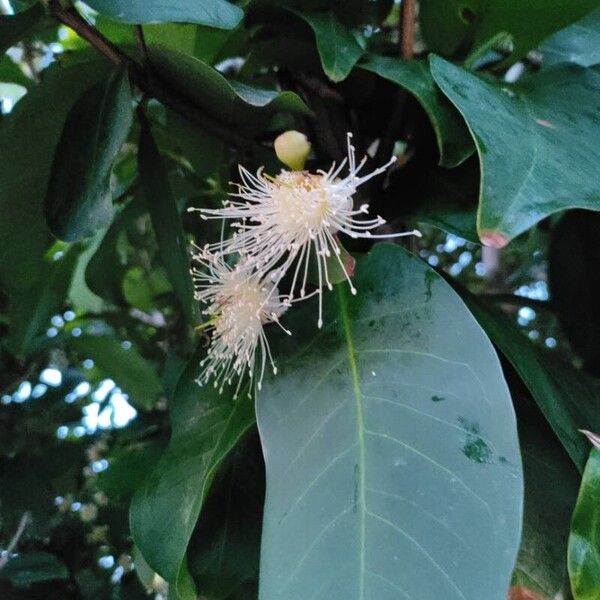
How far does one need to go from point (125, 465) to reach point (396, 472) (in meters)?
0.37

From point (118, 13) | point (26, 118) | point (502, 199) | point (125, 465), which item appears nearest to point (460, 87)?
point (502, 199)

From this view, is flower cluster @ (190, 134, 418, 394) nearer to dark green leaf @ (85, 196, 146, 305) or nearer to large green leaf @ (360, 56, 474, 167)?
large green leaf @ (360, 56, 474, 167)

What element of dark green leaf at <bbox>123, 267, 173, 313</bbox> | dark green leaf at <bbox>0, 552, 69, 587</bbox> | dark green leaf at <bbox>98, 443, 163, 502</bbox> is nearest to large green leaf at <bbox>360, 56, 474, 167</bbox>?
dark green leaf at <bbox>98, 443, 163, 502</bbox>

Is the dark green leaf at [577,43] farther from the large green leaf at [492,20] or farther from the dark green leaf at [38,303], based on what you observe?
the dark green leaf at [38,303]

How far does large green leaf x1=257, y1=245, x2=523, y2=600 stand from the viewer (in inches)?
15.1

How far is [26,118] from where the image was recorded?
58 cm

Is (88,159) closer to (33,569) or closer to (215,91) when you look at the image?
(215,91)

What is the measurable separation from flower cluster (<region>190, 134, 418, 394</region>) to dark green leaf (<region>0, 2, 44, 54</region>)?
0.17 metres

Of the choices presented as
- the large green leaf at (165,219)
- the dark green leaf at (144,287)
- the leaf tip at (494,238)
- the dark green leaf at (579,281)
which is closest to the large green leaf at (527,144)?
the leaf tip at (494,238)

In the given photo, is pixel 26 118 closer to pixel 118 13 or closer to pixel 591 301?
pixel 118 13

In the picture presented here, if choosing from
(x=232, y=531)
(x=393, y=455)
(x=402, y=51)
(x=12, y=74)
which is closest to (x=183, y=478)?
(x=232, y=531)

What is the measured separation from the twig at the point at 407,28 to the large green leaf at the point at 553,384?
0.68 ft

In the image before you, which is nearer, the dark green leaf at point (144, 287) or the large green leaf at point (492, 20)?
the large green leaf at point (492, 20)

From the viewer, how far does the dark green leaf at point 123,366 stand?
938 mm
